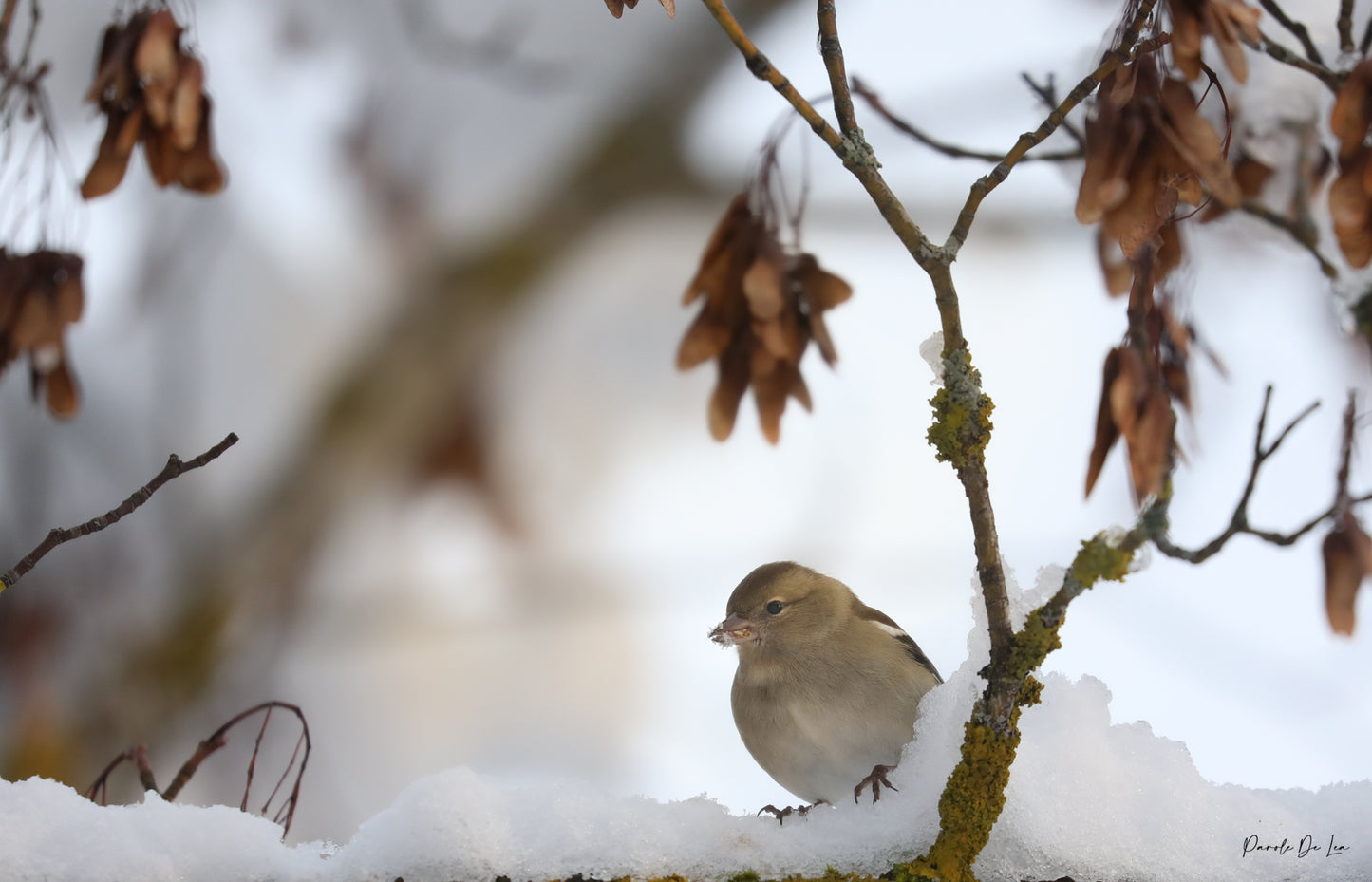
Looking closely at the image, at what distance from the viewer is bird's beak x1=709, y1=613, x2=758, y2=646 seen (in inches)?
55.1

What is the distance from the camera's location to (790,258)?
0.73 m

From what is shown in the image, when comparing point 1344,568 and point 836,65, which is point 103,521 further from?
point 1344,568

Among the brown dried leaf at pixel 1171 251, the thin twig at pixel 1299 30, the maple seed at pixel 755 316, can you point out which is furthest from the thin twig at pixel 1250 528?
the thin twig at pixel 1299 30

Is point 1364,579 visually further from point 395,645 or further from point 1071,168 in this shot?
point 395,645

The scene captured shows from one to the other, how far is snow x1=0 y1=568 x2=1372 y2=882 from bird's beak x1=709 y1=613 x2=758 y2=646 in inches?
18.2

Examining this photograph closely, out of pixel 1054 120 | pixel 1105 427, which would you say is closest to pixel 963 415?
pixel 1105 427

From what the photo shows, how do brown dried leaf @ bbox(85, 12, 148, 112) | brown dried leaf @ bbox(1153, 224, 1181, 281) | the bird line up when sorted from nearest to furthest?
Answer: brown dried leaf @ bbox(85, 12, 148, 112)
brown dried leaf @ bbox(1153, 224, 1181, 281)
the bird

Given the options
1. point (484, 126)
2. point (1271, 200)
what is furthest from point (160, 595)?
point (1271, 200)

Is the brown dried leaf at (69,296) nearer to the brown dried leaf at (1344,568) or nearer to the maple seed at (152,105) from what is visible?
the maple seed at (152,105)

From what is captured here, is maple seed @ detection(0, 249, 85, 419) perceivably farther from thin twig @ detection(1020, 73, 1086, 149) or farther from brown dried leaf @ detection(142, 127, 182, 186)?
thin twig @ detection(1020, 73, 1086, 149)

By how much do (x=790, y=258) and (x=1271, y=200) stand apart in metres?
1.13

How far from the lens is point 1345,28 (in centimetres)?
118

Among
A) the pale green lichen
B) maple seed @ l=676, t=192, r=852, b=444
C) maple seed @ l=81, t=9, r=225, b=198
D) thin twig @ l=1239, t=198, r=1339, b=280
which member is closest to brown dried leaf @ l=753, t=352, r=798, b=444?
maple seed @ l=676, t=192, r=852, b=444

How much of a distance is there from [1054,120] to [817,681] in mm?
808
